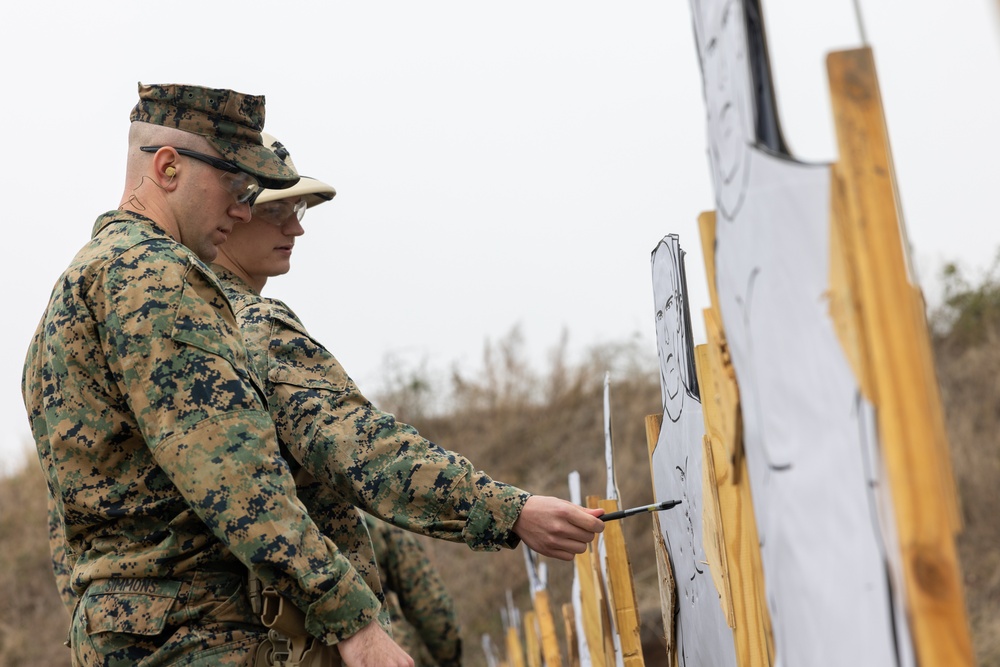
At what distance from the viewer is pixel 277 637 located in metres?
2.24

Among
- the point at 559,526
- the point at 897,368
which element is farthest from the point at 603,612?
the point at 897,368

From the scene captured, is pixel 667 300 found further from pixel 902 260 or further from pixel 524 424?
pixel 524 424

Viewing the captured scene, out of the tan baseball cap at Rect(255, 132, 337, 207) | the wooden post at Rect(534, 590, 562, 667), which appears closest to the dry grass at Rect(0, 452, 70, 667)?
the wooden post at Rect(534, 590, 562, 667)

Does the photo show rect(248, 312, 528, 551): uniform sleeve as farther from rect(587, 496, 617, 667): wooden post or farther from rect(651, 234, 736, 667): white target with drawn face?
rect(587, 496, 617, 667): wooden post

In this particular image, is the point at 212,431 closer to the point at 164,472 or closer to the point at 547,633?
the point at 164,472

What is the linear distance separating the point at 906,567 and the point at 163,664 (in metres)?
1.59

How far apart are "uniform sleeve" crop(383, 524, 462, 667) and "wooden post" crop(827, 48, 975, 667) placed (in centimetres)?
451

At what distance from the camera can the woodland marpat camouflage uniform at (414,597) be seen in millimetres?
5461

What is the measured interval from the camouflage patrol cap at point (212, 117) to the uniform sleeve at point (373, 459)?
47cm

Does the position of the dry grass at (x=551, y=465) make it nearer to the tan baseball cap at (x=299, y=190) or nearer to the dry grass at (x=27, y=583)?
the dry grass at (x=27, y=583)

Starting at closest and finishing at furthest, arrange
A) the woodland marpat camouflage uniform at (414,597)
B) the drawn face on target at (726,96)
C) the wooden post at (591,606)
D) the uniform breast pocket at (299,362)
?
1. the drawn face on target at (726,96)
2. the uniform breast pocket at (299,362)
3. the wooden post at (591,606)
4. the woodland marpat camouflage uniform at (414,597)

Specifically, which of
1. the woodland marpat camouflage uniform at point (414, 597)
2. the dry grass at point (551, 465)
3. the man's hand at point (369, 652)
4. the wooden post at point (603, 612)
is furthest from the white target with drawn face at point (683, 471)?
the dry grass at point (551, 465)

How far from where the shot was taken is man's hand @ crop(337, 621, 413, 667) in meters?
2.23

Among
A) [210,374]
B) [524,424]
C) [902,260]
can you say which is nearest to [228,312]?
[210,374]
